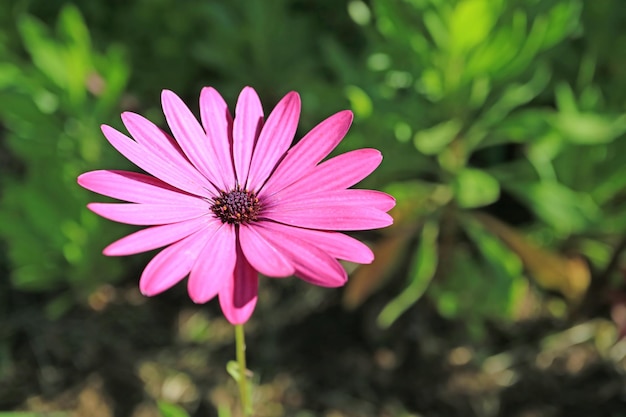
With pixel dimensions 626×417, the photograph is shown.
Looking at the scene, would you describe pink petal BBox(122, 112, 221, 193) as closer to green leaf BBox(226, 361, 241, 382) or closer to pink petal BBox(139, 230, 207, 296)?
pink petal BBox(139, 230, 207, 296)

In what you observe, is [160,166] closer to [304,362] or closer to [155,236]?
[155,236]

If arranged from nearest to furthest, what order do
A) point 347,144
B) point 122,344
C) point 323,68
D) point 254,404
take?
point 347,144 → point 254,404 → point 122,344 → point 323,68

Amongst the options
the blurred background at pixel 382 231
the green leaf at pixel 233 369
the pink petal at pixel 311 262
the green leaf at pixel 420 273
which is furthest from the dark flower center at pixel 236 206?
the green leaf at pixel 420 273

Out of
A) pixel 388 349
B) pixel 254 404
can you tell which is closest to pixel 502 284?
pixel 388 349

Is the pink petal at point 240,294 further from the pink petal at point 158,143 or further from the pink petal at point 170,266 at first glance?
the pink petal at point 158,143

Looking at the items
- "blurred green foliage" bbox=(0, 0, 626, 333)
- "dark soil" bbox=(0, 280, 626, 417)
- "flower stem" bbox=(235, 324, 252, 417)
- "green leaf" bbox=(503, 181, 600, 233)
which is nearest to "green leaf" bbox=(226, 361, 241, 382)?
"flower stem" bbox=(235, 324, 252, 417)

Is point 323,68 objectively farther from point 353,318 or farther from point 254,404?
point 254,404
